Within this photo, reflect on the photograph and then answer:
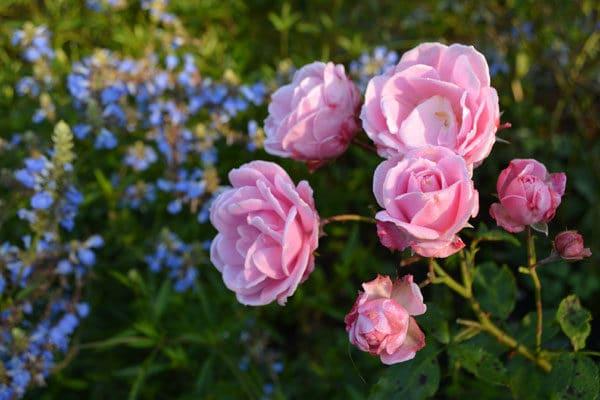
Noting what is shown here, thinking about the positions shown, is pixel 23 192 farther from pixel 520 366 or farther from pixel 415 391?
pixel 520 366

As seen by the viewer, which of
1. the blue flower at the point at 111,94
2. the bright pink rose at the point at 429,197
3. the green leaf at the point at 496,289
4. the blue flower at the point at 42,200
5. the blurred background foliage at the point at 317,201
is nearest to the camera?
the bright pink rose at the point at 429,197

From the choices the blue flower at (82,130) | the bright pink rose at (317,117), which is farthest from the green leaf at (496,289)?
the blue flower at (82,130)

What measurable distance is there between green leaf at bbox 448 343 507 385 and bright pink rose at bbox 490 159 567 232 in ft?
1.33

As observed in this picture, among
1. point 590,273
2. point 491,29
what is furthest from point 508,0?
point 590,273

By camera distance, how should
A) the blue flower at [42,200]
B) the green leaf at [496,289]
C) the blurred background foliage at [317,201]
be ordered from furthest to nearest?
the blurred background foliage at [317,201] → the blue flower at [42,200] → the green leaf at [496,289]

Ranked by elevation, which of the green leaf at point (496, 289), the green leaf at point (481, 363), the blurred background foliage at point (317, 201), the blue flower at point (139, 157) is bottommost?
the blurred background foliage at point (317, 201)

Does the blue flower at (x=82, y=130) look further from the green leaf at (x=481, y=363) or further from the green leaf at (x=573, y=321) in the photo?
the green leaf at (x=573, y=321)

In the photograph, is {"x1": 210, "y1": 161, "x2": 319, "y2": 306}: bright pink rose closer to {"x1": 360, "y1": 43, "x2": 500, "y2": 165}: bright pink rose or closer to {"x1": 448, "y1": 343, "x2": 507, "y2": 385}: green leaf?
{"x1": 360, "y1": 43, "x2": 500, "y2": 165}: bright pink rose

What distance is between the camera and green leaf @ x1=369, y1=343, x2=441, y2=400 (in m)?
1.38

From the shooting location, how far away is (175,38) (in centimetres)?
299

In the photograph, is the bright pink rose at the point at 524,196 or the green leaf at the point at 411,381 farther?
the green leaf at the point at 411,381

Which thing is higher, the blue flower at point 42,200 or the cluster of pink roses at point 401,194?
the cluster of pink roses at point 401,194

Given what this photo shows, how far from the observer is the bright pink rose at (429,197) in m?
1.05

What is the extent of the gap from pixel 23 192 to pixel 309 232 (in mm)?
1332
